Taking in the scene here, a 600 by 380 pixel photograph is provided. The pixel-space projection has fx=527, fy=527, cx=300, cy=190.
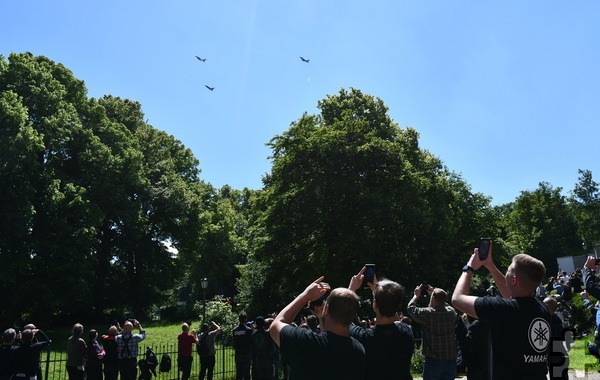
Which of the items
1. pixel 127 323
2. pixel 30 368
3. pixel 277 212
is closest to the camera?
pixel 30 368

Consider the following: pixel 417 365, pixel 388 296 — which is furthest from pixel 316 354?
pixel 417 365

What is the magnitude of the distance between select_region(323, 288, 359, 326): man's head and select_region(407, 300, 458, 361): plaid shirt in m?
3.74

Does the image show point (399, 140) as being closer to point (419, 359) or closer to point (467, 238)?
point (467, 238)

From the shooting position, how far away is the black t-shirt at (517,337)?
11.7 ft

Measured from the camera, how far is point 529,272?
3.63 m

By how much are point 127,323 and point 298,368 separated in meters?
9.57

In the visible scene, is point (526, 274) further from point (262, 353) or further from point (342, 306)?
point (262, 353)

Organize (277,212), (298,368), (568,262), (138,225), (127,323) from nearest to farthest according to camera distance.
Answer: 1. (298,368)
2. (127,323)
3. (277,212)
4. (138,225)
5. (568,262)

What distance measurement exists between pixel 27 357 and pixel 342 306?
7.43 metres

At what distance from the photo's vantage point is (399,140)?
33406 millimetres

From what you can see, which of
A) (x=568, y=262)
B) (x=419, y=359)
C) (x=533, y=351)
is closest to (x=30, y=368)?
(x=533, y=351)

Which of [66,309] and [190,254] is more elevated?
[190,254]

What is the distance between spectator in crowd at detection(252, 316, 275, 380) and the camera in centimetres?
1166

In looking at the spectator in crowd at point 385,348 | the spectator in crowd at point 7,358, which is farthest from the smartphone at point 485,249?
the spectator in crowd at point 7,358
